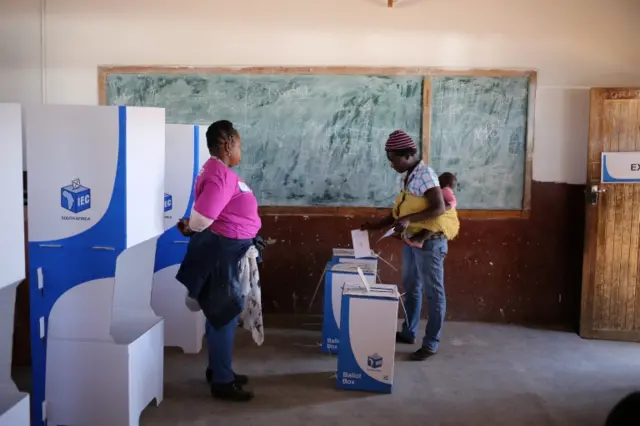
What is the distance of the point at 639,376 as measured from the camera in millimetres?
3809

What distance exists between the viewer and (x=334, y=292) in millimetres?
3961

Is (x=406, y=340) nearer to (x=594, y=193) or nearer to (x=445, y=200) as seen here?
(x=445, y=200)

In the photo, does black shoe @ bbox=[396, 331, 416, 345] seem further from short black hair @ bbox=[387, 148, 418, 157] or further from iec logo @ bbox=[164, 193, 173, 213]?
iec logo @ bbox=[164, 193, 173, 213]

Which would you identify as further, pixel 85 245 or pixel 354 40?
pixel 354 40

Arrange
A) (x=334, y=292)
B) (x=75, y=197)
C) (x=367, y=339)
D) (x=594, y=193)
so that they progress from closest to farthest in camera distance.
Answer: (x=75, y=197)
(x=367, y=339)
(x=334, y=292)
(x=594, y=193)

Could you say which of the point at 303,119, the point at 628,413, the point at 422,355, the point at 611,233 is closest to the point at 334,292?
the point at 422,355

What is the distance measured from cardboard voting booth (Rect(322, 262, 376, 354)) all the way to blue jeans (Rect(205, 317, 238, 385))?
88 centimetres

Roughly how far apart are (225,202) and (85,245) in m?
0.68

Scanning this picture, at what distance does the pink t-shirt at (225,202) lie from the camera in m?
2.98

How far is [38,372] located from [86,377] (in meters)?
0.24

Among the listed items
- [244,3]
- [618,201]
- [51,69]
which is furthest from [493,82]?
[51,69]

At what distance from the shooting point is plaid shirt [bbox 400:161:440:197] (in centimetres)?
378

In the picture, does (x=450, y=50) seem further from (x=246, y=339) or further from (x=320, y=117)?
(x=246, y=339)

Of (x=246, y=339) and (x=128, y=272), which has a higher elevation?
(x=128, y=272)
